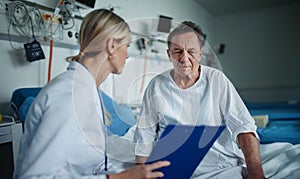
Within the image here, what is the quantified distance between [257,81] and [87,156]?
170 inches

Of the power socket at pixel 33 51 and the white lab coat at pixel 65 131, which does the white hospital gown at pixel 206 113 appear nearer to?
the white lab coat at pixel 65 131

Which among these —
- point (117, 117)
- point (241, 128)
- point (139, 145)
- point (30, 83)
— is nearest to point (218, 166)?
point (241, 128)

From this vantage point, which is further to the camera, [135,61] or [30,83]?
[30,83]

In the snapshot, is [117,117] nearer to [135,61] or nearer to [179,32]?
[135,61]

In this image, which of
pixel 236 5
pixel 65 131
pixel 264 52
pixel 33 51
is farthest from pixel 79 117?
pixel 264 52

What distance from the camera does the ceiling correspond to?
392 centimetres

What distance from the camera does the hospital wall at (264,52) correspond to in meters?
4.12

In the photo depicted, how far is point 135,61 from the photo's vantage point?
35.6 inches

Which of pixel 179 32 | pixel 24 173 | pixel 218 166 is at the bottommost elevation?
pixel 218 166

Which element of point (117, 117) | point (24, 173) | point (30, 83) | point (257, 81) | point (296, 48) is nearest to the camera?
point (24, 173)

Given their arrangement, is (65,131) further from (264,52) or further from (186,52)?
(264,52)

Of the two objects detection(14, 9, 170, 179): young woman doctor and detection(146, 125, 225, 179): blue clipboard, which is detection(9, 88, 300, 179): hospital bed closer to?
detection(14, 9, 170, 179): young woman doctor

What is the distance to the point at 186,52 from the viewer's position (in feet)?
2.79

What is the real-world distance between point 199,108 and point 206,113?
0.11ft
